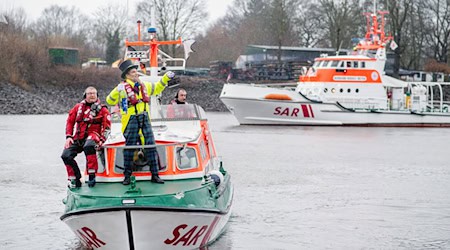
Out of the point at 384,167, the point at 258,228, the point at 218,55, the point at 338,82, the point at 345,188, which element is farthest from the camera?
the point at 218,55

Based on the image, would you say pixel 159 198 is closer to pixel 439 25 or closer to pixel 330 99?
pixel 330 99

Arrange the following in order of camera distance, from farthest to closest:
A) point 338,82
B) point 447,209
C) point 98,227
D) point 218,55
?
1. point 218,55
2. point 338,82
3. point 447,209
4. point 98,227

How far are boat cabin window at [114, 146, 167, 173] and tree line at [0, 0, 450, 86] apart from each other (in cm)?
4322

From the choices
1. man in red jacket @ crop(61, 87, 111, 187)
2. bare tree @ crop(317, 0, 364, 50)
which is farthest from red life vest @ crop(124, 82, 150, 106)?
bare tree @ crop(317, 0, 364, 50)

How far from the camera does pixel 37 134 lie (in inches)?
1313

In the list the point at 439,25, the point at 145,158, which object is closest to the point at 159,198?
the point at 145,158

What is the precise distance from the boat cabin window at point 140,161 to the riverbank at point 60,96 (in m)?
35.6

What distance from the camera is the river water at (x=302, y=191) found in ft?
46.9

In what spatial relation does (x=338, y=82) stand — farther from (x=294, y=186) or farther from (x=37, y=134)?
(x=294, y=186)

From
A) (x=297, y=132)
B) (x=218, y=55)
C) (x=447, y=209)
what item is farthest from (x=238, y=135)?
(x=218, y=55)

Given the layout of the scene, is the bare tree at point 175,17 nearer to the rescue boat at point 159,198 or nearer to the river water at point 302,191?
the river water at point 302,191

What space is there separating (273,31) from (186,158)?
59.9 metres

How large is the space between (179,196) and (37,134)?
2339 cm

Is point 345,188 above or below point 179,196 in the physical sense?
below
